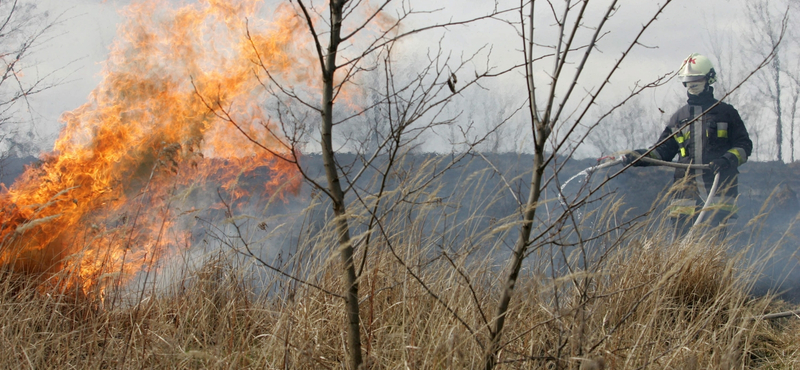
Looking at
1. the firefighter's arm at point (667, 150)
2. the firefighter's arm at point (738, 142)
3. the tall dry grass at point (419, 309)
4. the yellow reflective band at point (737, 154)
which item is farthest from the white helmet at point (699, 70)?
the tall dry grass at point (419, 309)

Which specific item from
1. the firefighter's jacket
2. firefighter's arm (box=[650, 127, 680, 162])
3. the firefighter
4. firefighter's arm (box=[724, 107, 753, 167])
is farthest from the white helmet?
firefighter's arm (box=[650, 127, 680, 162])

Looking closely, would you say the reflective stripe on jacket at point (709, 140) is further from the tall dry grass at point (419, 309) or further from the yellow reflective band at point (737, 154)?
the tall dry grass at point (419, 309)

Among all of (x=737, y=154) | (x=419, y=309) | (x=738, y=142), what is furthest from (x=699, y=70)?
(x=419, y=309)

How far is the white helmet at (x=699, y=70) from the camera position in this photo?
5.21 meters

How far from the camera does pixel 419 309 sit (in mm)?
2191

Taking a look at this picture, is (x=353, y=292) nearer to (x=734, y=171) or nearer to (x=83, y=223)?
(x=83, y=223)

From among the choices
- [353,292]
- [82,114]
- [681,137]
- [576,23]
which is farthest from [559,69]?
[82,114]

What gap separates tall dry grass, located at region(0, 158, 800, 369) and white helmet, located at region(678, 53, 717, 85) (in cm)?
236

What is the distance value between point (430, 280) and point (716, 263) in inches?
84.0

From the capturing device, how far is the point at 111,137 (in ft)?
17.2

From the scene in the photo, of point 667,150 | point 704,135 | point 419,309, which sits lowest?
point 419,309

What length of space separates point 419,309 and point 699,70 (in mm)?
4669

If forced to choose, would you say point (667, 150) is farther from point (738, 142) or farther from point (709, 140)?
point (738, 142)

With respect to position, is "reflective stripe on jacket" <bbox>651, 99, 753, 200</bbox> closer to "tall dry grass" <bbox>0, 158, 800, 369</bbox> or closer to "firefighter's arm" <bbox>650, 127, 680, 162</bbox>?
"firefighter's arm" <bbox>650, 127, 680, 162</bbox>
